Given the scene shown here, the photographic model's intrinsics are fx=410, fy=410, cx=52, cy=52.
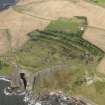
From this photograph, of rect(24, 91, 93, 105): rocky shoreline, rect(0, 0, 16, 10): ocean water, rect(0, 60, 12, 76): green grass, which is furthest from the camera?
rect(0, 0, 16, 10): ocean water

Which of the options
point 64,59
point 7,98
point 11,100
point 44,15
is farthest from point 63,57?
point 44,15

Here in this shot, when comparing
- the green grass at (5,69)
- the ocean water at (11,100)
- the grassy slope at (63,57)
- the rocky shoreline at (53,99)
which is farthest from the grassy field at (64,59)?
the ocean water at (11,100)

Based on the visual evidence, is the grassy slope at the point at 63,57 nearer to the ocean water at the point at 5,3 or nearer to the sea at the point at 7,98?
the sea at the point at 7,98

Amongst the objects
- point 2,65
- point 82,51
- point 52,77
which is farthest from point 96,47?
point 2,65

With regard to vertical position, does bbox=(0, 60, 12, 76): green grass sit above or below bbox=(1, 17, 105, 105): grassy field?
below

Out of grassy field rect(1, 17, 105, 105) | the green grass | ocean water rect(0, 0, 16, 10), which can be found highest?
ocean water rect(0, 0, 16, 10)

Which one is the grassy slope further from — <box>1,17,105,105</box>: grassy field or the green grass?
the green grass

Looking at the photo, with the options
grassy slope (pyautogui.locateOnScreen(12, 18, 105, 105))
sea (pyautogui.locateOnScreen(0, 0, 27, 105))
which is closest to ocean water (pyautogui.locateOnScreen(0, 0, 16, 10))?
grassy slope (pyautogui.locateOnScreen(12, 18, 105, 105))

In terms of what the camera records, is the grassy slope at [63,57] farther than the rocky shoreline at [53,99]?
Yes
